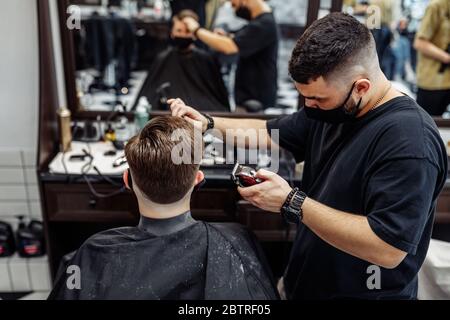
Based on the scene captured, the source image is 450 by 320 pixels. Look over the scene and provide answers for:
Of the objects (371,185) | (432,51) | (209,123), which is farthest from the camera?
(432,51)

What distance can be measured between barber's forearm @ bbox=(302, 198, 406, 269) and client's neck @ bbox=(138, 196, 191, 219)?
0.37m

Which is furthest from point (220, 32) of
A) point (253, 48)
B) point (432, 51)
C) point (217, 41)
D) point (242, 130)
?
point (432, 51)

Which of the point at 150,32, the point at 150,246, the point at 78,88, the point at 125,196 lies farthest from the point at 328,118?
the point at 150,32

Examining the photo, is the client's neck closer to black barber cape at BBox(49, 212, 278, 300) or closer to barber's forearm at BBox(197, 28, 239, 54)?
black barber cape at BBox(49, 212, 278, 300)

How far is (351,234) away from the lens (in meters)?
1.22

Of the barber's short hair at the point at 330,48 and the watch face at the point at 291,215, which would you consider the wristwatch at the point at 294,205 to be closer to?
the watch face at the point at 291,215

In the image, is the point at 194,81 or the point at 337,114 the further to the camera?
the point at 194,81

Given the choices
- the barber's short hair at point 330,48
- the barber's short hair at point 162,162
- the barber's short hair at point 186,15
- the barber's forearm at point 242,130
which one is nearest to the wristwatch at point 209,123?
the barber's forearm at point 242,130

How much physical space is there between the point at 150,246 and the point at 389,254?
2.23ft

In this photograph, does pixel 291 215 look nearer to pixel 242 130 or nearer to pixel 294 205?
pixel 294 205

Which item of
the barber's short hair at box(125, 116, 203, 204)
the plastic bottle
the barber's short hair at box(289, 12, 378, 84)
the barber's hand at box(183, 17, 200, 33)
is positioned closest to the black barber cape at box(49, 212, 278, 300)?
the barber's short hair at box(125, 116, 203, 204)

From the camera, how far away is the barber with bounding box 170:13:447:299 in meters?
1.16

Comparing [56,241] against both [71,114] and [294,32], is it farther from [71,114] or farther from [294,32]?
[294,32]

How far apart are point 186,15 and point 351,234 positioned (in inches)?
74.7
